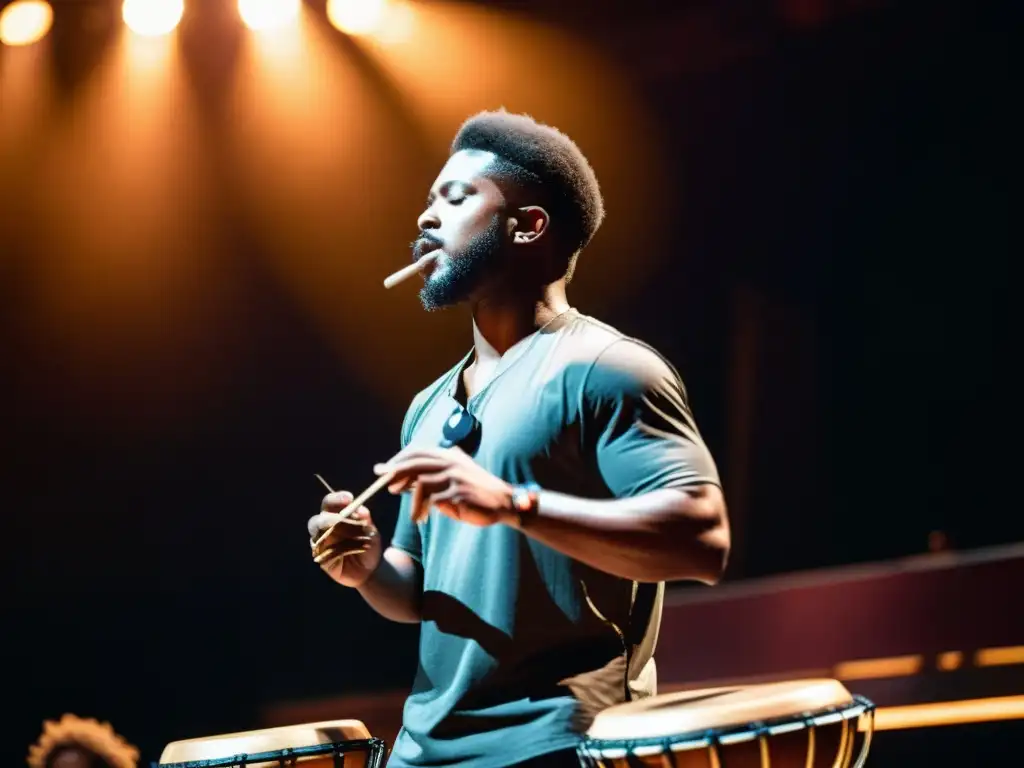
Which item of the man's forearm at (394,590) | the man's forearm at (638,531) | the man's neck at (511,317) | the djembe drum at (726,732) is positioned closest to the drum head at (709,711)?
the djembe drum at (726,732)

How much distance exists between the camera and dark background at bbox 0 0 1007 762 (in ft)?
17.8

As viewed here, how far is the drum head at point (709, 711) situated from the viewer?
5.58 ft

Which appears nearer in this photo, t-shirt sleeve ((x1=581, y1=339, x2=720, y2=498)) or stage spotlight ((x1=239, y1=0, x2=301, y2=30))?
t-shirt sleeve ((x1=581, y1=339, x2=720, y2=498))

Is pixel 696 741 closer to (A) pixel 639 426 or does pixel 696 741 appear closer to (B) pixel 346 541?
(A) pixel 639 426

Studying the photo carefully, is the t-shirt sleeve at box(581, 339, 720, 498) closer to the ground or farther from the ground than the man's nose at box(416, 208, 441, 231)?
closer to the ground

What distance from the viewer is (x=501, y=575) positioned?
1.97 meters

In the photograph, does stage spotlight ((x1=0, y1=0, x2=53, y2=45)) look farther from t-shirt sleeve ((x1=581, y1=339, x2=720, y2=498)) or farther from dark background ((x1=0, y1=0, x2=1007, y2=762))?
t-shirt sleeve ((x1=581, y1=339, x2=720, y2=498))

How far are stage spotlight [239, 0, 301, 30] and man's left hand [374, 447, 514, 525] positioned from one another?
4156 mm

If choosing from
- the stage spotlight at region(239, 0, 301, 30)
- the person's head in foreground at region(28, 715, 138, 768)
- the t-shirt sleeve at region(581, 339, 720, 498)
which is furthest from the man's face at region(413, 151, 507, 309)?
the stage spotlight at region(239, 0, 301, 30)

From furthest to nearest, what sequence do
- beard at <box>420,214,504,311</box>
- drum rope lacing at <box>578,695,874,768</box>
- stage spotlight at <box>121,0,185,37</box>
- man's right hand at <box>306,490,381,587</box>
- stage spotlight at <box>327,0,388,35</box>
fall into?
stage spotlight at <box>327,0,388,35</box>, stage spotlight at <box>121,0,185,37</box>, beard at <box>420,214,504,311</box>, man's right hand at <box>306,490,381,587</box>, drum rope lacing at <box>578,695,874,768</box>

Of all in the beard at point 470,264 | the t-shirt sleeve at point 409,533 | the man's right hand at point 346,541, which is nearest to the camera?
the man's right hand at point 346,541

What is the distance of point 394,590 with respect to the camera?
7.31 ft

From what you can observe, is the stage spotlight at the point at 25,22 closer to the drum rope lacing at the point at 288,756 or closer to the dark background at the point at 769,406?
the dark background at the point at 769,406

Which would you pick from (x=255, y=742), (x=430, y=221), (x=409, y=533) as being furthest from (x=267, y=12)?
(x=255, y=742)
